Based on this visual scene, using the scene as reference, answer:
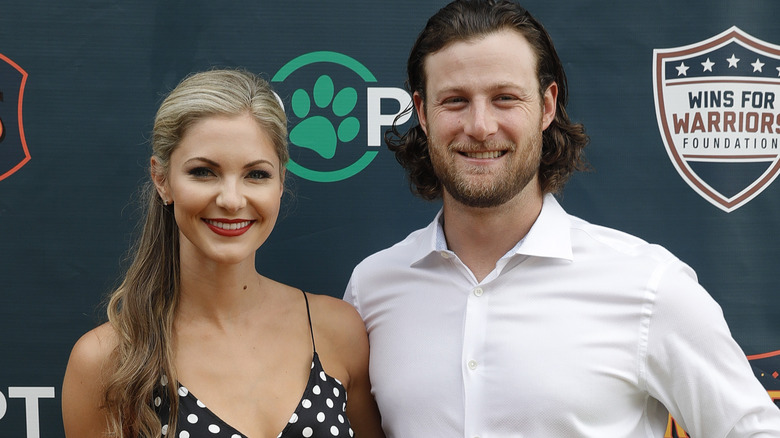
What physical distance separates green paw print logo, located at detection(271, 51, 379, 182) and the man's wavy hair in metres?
0.13

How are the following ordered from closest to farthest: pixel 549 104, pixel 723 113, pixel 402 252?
pixel 549 104, pixel 402 252, pixel 723 113

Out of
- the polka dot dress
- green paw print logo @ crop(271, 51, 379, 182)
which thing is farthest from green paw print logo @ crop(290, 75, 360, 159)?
the polka dot dress

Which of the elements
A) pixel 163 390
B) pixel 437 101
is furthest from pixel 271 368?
pixel 437 101

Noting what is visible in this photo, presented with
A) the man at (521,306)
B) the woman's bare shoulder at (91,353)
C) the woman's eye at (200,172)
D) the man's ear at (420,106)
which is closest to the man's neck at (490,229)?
the man at (521,306)

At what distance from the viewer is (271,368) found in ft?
5.82

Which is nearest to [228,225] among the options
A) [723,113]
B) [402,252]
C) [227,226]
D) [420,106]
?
[227,226]

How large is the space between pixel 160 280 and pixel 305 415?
1.61 ft

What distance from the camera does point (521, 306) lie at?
171 centimetres

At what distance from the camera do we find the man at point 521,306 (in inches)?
64.9

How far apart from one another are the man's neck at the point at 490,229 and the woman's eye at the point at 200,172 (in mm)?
604

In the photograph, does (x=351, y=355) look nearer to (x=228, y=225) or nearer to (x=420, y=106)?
(x=228, y=225)

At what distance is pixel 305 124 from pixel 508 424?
106 centimetres

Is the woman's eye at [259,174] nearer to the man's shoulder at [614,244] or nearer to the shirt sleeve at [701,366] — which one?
the man's shoulder at [614,244]

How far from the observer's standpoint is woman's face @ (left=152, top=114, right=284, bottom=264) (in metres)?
1.67
